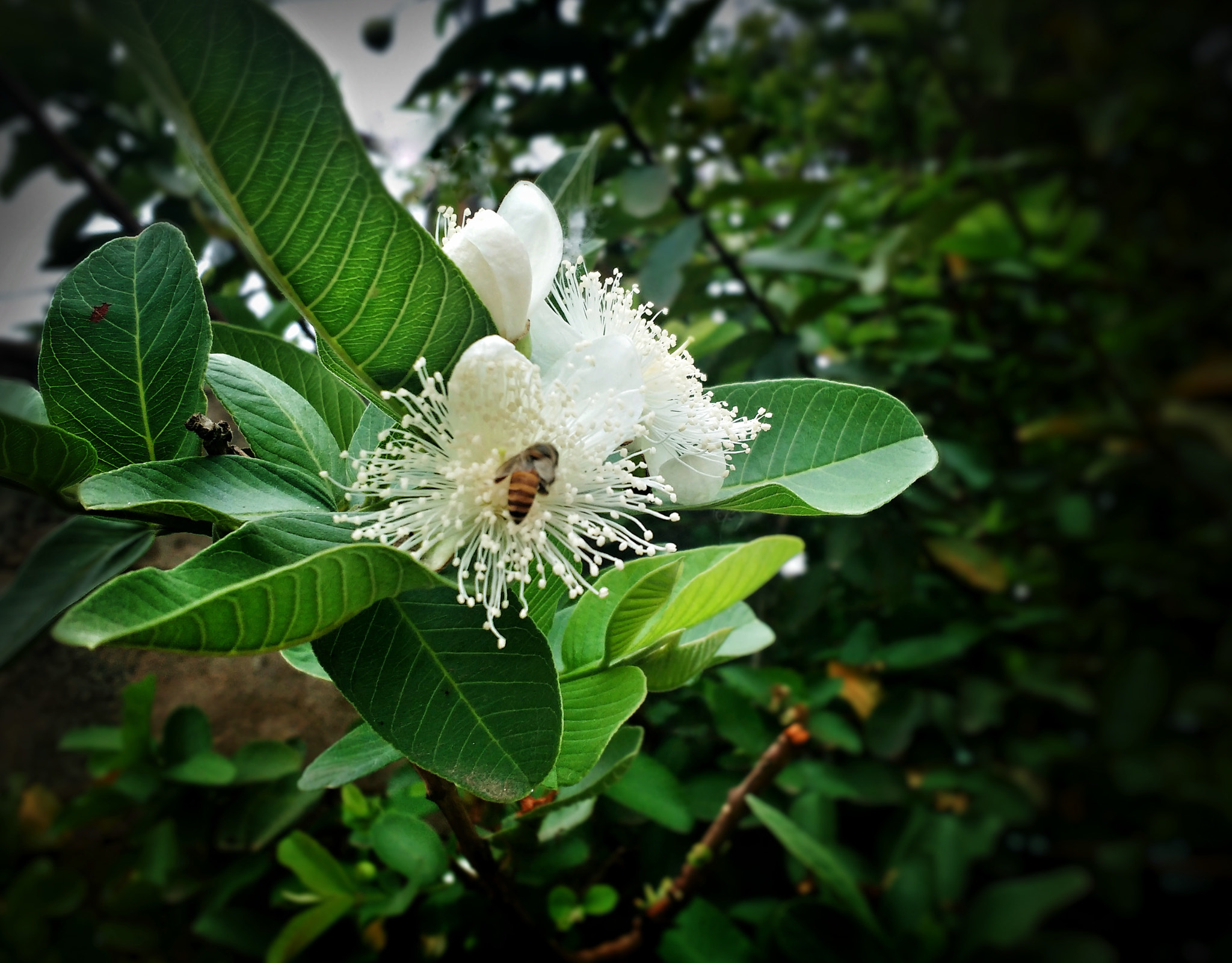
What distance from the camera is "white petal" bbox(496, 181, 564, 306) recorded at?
0.36 metres

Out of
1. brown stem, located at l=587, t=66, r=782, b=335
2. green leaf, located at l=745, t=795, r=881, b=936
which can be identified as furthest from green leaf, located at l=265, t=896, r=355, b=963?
brown stem, located at l=587, t=66, r=782, b=335

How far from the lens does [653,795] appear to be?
619 mm

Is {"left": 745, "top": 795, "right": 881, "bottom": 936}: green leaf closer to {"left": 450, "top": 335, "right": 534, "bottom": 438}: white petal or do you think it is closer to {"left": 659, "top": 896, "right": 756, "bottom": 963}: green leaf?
{"left": 659, "top": 896, "right": 756, "bottom": 963}: green leaf

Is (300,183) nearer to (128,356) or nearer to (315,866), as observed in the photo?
(128,356)

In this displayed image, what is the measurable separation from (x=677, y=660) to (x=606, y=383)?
159mm

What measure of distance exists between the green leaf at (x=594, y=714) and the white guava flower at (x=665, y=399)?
97 millimetres

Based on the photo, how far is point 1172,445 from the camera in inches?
64.9

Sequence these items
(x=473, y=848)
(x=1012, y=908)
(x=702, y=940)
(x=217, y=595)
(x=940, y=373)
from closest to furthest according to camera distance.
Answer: (x=217, y=595) < (x=473, y=848) < (x=702, y=940) < (x=1012, y=908) < (x=940, y=373)

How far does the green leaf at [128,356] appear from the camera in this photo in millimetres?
343

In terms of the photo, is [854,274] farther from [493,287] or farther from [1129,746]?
[1129,746]

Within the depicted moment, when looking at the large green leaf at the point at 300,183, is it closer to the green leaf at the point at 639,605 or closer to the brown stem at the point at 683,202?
the green leaf at the point at 639,605

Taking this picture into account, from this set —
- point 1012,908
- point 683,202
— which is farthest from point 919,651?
point 683,202

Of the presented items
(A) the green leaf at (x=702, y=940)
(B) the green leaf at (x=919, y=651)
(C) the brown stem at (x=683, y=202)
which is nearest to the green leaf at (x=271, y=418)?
(A) the green leaf at (x=702, y=940)

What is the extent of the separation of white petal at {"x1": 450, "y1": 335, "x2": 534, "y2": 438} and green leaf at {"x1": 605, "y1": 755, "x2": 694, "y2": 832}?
1.18ft
